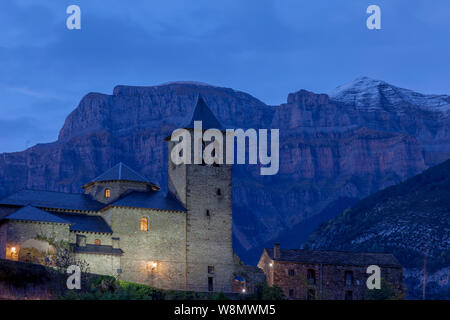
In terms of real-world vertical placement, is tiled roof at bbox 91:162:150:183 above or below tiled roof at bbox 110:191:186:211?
above

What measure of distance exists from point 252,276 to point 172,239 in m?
8.49

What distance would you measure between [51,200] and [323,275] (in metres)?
26.6

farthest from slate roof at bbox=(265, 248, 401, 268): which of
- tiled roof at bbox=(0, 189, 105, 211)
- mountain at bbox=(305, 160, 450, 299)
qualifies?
mountain at bbox=(305, 160, 450, 299)

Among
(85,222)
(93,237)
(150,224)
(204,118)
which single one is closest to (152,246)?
(150,224)

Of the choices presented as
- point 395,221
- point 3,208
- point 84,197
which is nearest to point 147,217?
point 84,197

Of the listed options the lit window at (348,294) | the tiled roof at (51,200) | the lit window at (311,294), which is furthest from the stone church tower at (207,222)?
the lit window at (348,294)

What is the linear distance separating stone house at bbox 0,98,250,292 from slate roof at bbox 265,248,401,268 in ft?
21.9

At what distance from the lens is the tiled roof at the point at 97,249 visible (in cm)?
6800

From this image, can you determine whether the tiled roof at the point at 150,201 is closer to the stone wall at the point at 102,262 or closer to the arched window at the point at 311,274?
the stone wall at the point at 102,262

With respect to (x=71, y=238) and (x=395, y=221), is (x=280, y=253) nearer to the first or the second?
(x=71, y=238)

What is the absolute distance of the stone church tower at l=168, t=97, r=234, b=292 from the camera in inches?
2872

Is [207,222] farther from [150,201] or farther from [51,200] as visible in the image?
[51,200]

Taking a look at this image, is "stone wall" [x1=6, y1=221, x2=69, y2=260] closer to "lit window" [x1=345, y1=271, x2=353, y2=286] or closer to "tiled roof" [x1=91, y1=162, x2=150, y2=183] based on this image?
"tiled roof" [x1=91, y1=162, x2=150, y2=183]

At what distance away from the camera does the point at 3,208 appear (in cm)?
7019
